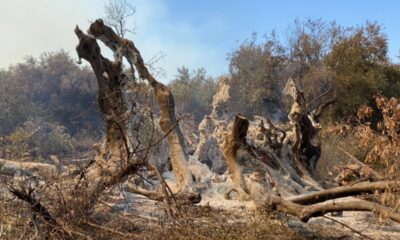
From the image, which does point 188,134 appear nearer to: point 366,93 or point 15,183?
point 366,93

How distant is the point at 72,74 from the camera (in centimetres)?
3141

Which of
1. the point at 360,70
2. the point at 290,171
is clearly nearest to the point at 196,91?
the point at 360,70

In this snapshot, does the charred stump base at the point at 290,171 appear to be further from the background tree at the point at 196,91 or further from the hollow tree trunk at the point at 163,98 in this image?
the background tree at the point at 196,91

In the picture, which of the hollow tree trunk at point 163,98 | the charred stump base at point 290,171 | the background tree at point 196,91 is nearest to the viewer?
the charred stump base at point 290,171

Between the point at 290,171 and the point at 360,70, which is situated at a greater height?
the point at 360,70

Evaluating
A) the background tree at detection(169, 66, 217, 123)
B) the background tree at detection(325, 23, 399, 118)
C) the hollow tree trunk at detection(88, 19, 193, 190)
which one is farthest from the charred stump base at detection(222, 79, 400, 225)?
the background tree at detection(169, 66, 217, 123)

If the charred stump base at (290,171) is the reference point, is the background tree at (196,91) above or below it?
above

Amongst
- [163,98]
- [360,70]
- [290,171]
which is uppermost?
[360,70]

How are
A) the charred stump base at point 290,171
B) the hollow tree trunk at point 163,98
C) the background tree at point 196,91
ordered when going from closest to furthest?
the charred stump base at point 290,171 → the hollow tree trunk at point 163,98 → the background tree at point 196,91

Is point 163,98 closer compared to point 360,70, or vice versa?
point 163,98

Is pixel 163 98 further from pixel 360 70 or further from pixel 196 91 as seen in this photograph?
pixel 196 91

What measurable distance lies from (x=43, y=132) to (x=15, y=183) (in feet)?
57.3

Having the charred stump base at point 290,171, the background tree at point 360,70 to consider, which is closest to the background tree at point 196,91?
the background tree at point 360,70

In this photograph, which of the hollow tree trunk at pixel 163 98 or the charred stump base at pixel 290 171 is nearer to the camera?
the charred stump base at pixel 290 171
